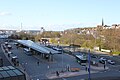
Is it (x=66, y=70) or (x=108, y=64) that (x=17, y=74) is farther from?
(x=108, y=64)

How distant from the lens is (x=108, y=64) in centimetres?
4575

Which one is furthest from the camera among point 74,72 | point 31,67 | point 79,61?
point 79,61

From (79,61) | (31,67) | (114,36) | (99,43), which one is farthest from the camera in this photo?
(99,43)

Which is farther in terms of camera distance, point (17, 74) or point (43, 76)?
point (43, 76)

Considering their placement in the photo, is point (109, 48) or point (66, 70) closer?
point (66, 70)

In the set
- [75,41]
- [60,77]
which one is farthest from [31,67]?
[75,41]

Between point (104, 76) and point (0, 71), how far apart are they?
716 inches

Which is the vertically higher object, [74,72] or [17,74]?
[17,74]

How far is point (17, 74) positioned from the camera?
19438 mm

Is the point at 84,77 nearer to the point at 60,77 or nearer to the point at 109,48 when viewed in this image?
the point at 60,77

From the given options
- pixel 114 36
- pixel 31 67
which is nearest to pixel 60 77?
pixel 31 67

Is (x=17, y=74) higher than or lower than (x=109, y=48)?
higher

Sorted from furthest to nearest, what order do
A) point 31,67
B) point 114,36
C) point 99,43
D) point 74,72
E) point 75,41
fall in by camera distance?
point 75,41 → point 99,43 → point 114,36 → point 31,67 → point 74,72

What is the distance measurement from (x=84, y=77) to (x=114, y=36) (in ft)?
122
